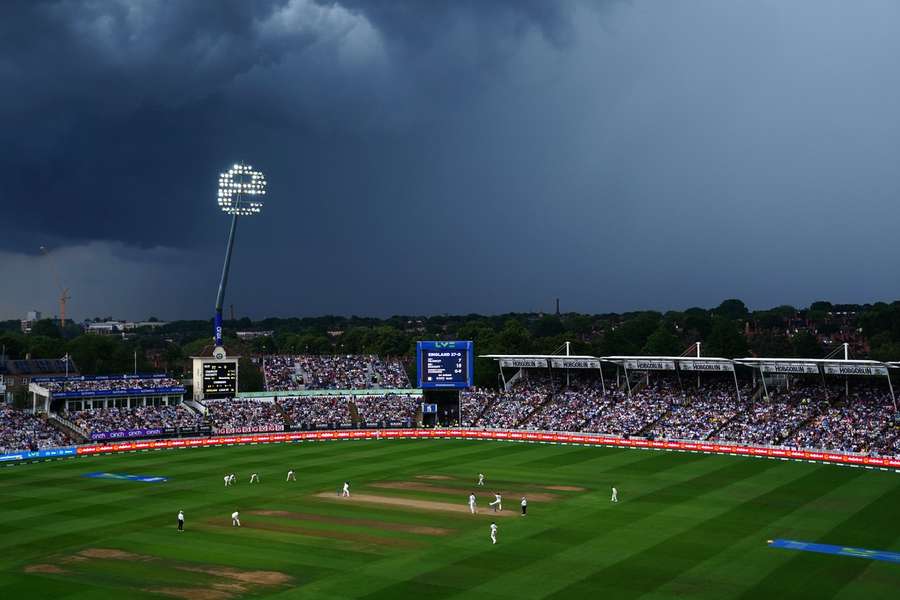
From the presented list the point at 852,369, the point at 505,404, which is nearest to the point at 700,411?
the point at 852,369

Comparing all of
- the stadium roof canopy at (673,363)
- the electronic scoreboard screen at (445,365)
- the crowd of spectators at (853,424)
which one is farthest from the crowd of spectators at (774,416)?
the electronic scoreboard screen at (445,365)

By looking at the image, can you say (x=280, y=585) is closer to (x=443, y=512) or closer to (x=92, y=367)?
(x=443, y=512)

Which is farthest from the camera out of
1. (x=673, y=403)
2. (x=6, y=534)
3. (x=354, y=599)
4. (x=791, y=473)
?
(x=673, y=403)

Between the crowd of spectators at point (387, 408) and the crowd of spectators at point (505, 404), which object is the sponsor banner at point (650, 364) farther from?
the crowd of spectators at point (387, 408)

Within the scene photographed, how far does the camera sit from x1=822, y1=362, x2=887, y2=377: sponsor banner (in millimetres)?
68812

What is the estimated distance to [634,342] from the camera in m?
152

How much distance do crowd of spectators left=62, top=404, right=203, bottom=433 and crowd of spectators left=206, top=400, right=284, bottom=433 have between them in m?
1.81

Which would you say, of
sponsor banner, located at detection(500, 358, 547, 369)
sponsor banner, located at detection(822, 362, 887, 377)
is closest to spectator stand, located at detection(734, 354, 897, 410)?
sponsor banner, located at detection(822, 362, 887, 377)

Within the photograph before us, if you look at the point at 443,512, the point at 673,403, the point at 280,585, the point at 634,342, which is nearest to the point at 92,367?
the point at 634,342

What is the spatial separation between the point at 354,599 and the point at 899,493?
34171 mm

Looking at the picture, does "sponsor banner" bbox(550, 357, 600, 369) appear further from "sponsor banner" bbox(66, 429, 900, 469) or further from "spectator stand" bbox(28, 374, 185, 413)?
"spectator stand" bbox(28, 374, 185, 413)

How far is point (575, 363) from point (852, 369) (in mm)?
26727

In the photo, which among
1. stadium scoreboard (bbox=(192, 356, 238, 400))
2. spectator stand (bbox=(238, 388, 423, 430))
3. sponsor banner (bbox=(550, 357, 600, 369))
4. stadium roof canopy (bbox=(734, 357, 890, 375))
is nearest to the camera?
stadium roof canopy (bbox=(734, 357, 890, 375))

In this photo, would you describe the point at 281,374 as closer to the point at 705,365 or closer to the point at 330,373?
the point at 330,373
